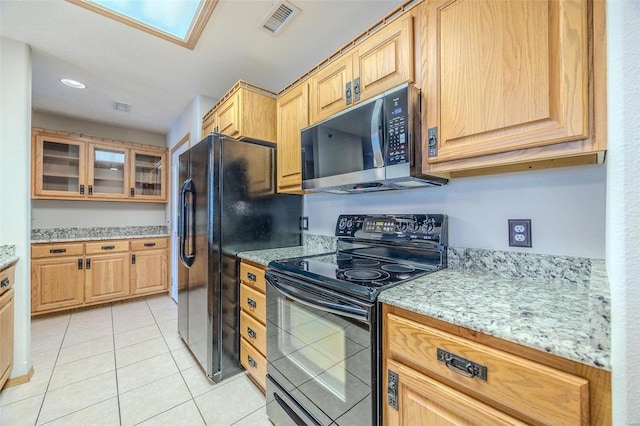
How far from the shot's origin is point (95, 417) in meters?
1.50

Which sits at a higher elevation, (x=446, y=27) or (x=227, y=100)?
(x=227, y=100)

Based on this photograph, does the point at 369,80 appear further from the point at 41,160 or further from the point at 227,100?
the point at 41,160

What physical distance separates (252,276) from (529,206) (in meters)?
1.53

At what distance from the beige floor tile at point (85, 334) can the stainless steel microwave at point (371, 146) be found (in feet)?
8.54

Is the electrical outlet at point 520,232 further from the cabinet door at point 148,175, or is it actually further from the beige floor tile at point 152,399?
the cabinet door at point 148,175

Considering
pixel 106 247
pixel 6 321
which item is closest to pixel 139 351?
pixel 6 321

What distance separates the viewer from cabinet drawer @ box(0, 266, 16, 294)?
1586 mm

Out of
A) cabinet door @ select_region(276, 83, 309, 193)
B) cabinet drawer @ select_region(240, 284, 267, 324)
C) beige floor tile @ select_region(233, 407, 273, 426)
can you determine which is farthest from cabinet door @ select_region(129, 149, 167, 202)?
beige floor tile @ select_region(233, 407, 273, 426)

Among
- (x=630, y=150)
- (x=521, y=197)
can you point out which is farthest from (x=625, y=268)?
(x=521, y=197)

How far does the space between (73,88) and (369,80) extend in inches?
123

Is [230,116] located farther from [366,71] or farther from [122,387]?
[122,387]

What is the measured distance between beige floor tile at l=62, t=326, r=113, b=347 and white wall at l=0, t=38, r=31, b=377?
576 millimetres

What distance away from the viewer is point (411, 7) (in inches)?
47.8

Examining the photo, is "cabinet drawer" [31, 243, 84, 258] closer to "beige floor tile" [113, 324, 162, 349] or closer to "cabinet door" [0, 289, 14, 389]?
"beige floor tile" [113, 324, 162, 349]
